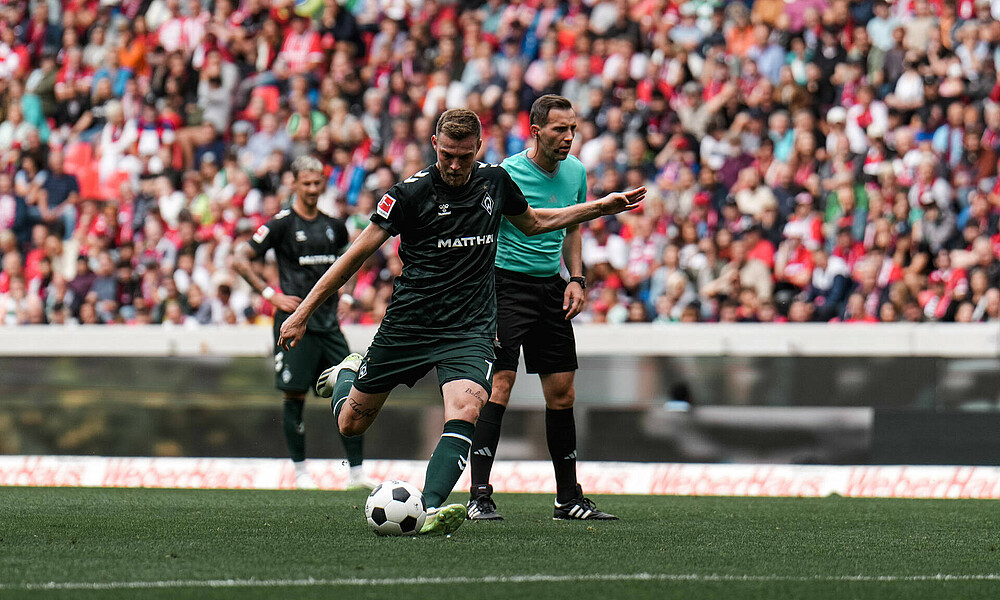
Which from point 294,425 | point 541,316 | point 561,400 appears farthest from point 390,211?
point 294,425

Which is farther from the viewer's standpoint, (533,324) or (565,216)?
(533,324)

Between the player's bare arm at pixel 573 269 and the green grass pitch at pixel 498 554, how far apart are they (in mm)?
1131

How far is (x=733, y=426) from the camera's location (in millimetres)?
11992

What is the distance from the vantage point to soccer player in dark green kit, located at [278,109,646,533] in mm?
6707

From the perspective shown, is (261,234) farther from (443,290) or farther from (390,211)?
(390,211)

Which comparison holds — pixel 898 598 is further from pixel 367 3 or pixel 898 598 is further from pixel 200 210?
pixel 367 3

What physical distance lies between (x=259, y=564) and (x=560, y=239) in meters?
3.01

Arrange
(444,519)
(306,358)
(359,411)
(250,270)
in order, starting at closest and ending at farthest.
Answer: (444,519) < (359,411) < (250,270) < (306,358)

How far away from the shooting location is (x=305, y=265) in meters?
10.7

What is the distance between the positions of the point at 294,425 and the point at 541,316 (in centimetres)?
359

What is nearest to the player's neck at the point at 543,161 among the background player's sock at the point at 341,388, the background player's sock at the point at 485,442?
the background player's sock at the point at 485,442

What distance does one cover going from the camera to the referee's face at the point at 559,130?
7.75 metres

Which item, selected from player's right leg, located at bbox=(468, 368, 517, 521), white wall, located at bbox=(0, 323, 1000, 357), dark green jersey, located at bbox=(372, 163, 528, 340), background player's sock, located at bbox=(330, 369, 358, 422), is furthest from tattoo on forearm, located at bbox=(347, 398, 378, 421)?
white wall, located at bbox=(0, 323, 1000, 357)

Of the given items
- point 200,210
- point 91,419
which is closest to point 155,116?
point 200,210
